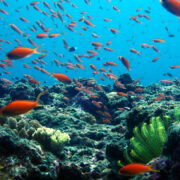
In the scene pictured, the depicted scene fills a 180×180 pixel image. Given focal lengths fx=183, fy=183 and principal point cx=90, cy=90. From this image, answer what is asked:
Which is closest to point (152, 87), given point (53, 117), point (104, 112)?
point (104, 112)

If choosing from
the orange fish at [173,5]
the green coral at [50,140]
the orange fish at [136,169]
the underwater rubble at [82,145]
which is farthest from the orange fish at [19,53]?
the orange fish at [136,169]

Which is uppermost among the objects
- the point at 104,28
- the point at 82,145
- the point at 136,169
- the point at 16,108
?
the point at 104,28

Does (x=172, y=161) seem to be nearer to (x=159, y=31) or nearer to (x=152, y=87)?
(x=152, y=87)

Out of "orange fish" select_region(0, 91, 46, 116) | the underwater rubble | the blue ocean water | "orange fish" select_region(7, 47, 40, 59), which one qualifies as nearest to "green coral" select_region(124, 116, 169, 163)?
the underwater rubble

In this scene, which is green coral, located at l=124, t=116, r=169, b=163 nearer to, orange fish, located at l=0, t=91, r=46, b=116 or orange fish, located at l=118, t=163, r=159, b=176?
orange fish, located at l=118, t=163, r=159, b=176

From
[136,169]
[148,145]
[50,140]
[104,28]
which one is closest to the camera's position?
[136,169]

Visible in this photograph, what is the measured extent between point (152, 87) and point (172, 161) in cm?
1400

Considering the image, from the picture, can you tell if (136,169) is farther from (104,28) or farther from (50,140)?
(104,28)

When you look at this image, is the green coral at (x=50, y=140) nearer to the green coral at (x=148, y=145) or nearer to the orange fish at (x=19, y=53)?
the green coral at (x=148, y=145)

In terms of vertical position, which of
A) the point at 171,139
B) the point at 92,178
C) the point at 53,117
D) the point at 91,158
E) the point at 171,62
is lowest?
the point at 92,178

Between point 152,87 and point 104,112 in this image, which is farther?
point 152,87

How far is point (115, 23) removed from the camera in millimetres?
114750

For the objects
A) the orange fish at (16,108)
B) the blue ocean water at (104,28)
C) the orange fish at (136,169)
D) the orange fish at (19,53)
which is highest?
the blue ocean water at (104,28)

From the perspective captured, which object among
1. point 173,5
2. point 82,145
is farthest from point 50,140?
point 173,5
